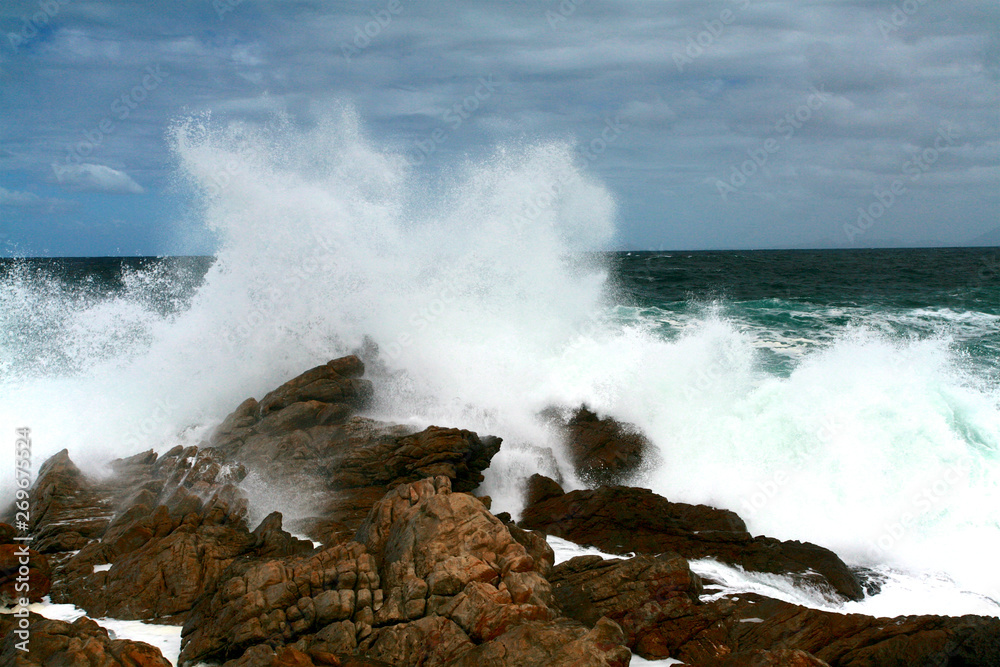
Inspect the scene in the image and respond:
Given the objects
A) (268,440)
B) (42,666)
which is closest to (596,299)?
(268,440)

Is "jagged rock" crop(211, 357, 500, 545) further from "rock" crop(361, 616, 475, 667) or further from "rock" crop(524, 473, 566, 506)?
"rock" crop(361, 616, 475, 667)

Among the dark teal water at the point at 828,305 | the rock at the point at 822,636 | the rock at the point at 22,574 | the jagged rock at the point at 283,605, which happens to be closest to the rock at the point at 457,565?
the jagged rock at the point at 283,605

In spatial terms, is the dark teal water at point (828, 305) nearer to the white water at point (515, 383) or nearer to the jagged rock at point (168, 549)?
the white water at point (515, 383)

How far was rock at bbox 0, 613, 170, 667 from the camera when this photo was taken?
17.8 feet

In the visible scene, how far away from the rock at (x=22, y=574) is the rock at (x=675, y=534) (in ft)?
19.7

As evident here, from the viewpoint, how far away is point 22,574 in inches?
293

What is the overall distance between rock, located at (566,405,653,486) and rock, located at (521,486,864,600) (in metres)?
1.74

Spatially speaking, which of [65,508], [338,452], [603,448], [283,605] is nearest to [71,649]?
[283,605]

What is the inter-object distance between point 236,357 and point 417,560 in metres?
9.34

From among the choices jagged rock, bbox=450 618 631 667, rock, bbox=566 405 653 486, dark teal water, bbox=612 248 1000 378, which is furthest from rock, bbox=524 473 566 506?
dark teal water, bbox=612 248 1000 378

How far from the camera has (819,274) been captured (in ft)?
141

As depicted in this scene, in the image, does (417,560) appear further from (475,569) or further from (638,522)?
(638,522)

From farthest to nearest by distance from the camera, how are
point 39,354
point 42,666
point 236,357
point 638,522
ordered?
point 39,354, point 236,357, point 638,522, point 42,666

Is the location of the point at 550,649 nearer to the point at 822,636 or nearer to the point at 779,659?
the point at 779,659
